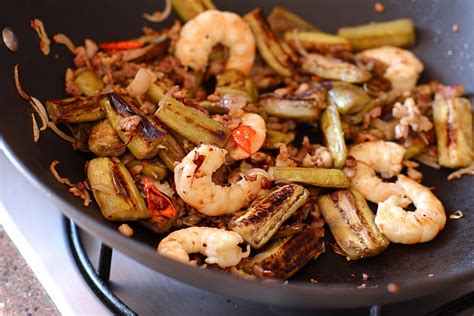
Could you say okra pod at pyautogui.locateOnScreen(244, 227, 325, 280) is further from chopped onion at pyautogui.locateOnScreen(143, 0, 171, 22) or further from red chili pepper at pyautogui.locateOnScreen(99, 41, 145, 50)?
chopped onion at pyautogui.locateOnScreen(143, 0, 171, 22)

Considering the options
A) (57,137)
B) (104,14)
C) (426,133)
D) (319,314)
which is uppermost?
(104,14)

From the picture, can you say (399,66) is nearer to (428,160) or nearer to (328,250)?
(428,160)

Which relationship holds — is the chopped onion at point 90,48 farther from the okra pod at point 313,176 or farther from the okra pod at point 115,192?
the okra pod at point 313,176

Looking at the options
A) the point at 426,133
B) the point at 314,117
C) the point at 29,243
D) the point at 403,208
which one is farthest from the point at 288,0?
the point at 29,243

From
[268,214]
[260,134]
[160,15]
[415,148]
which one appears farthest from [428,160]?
[160,15]

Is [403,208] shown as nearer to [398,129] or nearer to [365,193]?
[365,193]

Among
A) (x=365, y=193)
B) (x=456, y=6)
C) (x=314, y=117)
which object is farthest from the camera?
(x=456, y=6)
